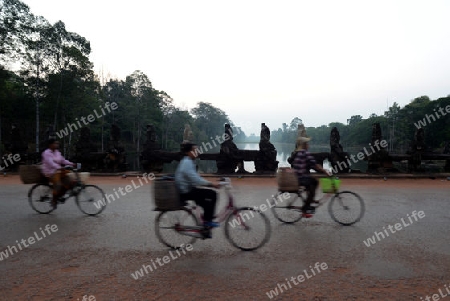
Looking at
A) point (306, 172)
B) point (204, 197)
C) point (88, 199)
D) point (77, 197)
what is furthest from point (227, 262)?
point (77, 197)

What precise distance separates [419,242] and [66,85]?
35135 mm

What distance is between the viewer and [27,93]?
31516 mm

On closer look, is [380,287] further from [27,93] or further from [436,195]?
[27,93]

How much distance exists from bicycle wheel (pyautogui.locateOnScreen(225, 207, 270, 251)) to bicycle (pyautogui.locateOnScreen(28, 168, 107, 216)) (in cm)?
371

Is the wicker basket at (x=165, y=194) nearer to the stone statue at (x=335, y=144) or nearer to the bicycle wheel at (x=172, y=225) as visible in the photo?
the bicycle wheel at (x=172, y=225)

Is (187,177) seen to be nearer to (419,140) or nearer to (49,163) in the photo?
(49,163)

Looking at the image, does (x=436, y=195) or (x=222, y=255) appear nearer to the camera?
(x=222, y=255)

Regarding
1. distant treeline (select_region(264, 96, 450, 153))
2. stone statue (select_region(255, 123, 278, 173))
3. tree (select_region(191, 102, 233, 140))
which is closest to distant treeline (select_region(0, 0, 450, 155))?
distant treeline (select_region(264, 96, 450, 153))

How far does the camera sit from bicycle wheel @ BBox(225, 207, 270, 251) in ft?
14.6

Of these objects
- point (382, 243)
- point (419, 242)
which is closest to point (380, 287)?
point (382, 243)

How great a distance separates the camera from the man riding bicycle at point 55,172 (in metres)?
6.40

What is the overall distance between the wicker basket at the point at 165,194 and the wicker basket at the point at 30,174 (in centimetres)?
423

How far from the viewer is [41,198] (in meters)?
6.73

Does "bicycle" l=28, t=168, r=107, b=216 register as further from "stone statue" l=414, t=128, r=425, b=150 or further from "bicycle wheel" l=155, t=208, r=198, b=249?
"stone statue" l=414, t=128, r=425, b=150
